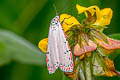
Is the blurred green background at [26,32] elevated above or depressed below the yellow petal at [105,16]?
above

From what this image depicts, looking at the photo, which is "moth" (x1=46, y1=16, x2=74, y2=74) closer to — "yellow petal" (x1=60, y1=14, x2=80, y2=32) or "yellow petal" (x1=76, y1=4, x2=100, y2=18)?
"yellow petal" (x1=60, y1=14, x2=80, y2=32)

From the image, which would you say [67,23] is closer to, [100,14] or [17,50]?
[100,14]

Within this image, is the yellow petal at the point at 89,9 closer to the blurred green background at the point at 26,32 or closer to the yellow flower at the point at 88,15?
the yellow flower at the point at 88,15

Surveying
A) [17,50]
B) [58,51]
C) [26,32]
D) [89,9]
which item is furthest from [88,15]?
[26,32]

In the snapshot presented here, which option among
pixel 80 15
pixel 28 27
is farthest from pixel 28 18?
pixel 80 15

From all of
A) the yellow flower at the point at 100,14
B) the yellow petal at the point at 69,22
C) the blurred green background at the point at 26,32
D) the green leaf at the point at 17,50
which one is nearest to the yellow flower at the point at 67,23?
the yellow petal at the point at 69,22

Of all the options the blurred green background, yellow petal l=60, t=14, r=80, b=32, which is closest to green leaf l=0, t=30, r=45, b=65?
the blurred green background

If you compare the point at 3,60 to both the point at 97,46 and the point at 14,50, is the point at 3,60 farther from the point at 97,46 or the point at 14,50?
the point at 97,46
